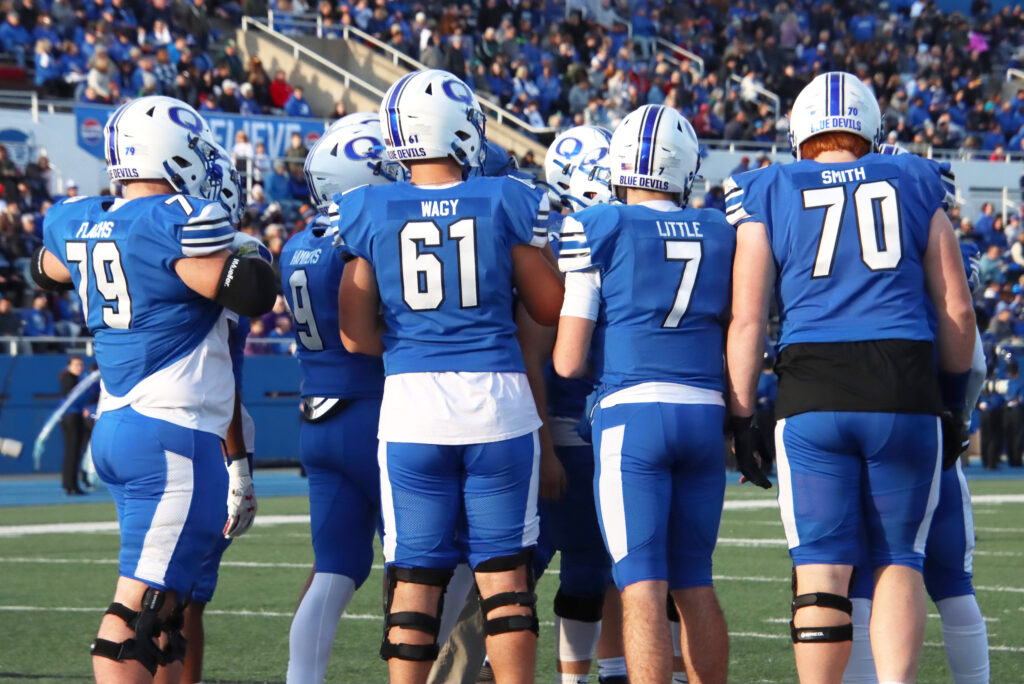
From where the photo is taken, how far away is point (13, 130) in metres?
18.8

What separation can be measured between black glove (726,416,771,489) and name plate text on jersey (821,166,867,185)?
31.1 inches

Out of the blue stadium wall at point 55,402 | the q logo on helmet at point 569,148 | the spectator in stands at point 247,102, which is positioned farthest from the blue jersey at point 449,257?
the spectator in stands at point 247,102

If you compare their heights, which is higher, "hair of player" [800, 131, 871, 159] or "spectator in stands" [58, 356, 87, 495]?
"hair of player" [800, 131, 871, 159]

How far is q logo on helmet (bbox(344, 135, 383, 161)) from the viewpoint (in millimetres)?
5422

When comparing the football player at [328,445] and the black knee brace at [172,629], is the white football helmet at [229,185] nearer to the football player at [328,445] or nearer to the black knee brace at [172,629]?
the football player at [328,445]

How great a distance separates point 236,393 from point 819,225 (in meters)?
1.98

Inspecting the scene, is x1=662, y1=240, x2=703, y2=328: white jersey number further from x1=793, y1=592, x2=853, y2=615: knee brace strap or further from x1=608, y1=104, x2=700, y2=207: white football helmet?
x1=793, y1=592, x2=853, y2=615: knee brace strap

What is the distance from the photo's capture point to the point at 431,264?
4.50 m

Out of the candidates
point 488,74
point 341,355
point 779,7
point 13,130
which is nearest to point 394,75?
point 488,74

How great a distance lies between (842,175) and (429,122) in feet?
4.07

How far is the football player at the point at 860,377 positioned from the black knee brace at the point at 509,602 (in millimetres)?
771

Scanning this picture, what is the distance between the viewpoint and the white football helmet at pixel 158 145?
15.3ft

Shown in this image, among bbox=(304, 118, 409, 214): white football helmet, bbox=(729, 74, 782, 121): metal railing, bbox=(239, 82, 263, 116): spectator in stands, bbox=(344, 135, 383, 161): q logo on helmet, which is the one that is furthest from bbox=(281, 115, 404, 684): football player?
bbox=(729, 74, 782, 121): metal railing

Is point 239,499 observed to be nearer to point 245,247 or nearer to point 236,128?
point 245,247
